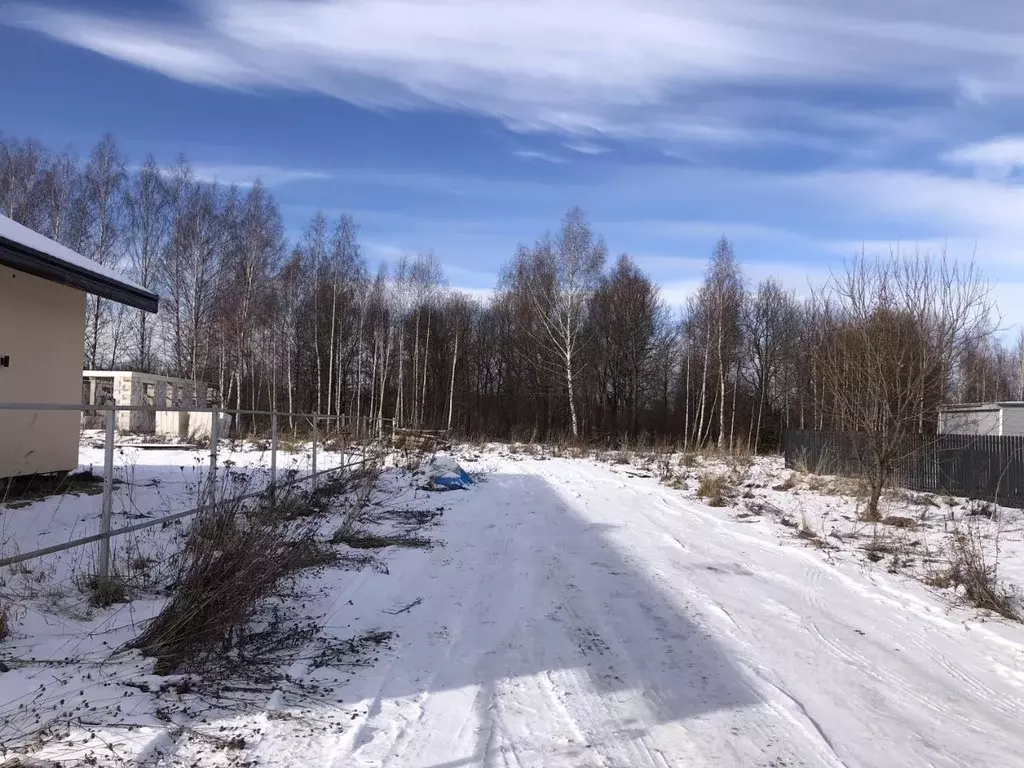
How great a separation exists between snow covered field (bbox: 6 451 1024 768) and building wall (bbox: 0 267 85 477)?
259 centimetres

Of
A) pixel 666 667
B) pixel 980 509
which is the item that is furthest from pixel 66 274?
pixel 980 509

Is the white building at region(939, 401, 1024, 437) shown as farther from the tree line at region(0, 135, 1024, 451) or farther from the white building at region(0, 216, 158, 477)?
the white building at region(0, 216, 158, 477)

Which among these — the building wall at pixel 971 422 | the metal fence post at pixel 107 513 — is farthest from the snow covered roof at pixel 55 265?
the building wall at pixel 971 422

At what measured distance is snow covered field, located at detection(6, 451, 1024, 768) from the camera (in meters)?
3.39

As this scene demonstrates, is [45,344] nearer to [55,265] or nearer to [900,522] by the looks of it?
[55,265]

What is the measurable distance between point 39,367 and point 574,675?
9787 millimetres

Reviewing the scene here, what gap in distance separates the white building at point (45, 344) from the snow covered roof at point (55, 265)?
16mm

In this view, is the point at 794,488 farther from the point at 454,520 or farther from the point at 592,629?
the point at 592,629

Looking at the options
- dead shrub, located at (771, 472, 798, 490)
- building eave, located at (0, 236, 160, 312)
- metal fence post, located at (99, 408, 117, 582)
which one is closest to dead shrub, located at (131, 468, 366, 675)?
metal fence post, located at (99, 408, 117, 582)

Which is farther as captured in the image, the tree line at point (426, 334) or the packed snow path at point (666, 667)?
the tree line at point (426, 334)

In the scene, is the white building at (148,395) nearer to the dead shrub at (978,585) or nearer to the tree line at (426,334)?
the tree line at (426,334)

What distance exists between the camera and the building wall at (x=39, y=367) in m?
9.72

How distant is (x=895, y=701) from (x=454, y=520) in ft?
23.9

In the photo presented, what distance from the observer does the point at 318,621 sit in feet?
17.3
